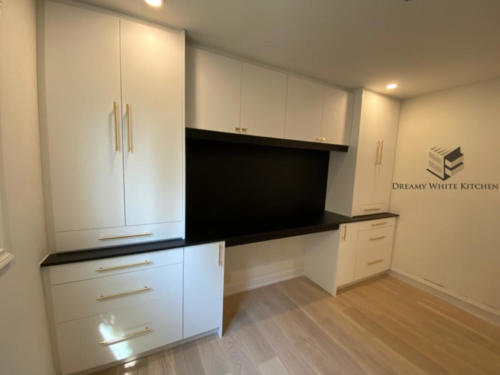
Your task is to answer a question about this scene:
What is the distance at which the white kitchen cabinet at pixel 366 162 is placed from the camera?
2273mm

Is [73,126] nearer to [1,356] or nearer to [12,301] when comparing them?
[12,301]

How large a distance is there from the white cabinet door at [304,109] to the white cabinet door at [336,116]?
0.08 meters

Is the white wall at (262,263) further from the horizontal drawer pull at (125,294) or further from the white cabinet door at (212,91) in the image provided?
the white cabinet door at (212,91)

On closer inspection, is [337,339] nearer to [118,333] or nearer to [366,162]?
[118,333]

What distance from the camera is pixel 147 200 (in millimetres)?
1384

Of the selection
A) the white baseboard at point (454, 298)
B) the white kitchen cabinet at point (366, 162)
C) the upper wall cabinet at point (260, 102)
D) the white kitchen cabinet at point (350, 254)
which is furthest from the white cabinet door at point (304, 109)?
the white baseboard at point (454, 298)

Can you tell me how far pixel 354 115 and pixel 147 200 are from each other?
2.35 m

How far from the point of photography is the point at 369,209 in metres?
2.49

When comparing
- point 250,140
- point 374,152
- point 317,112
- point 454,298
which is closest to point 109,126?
point 250,140

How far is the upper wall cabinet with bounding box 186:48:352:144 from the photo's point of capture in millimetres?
1582

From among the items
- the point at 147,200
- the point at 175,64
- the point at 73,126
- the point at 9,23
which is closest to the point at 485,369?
the point at 147,200

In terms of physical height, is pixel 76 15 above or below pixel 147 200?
above

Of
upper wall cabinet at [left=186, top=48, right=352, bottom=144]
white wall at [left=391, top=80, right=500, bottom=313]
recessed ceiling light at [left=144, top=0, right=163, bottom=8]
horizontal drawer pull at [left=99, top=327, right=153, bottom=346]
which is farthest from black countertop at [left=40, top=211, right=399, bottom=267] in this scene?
recessed ceiling light at [left=144, top=0, right=163, bottom=8]
